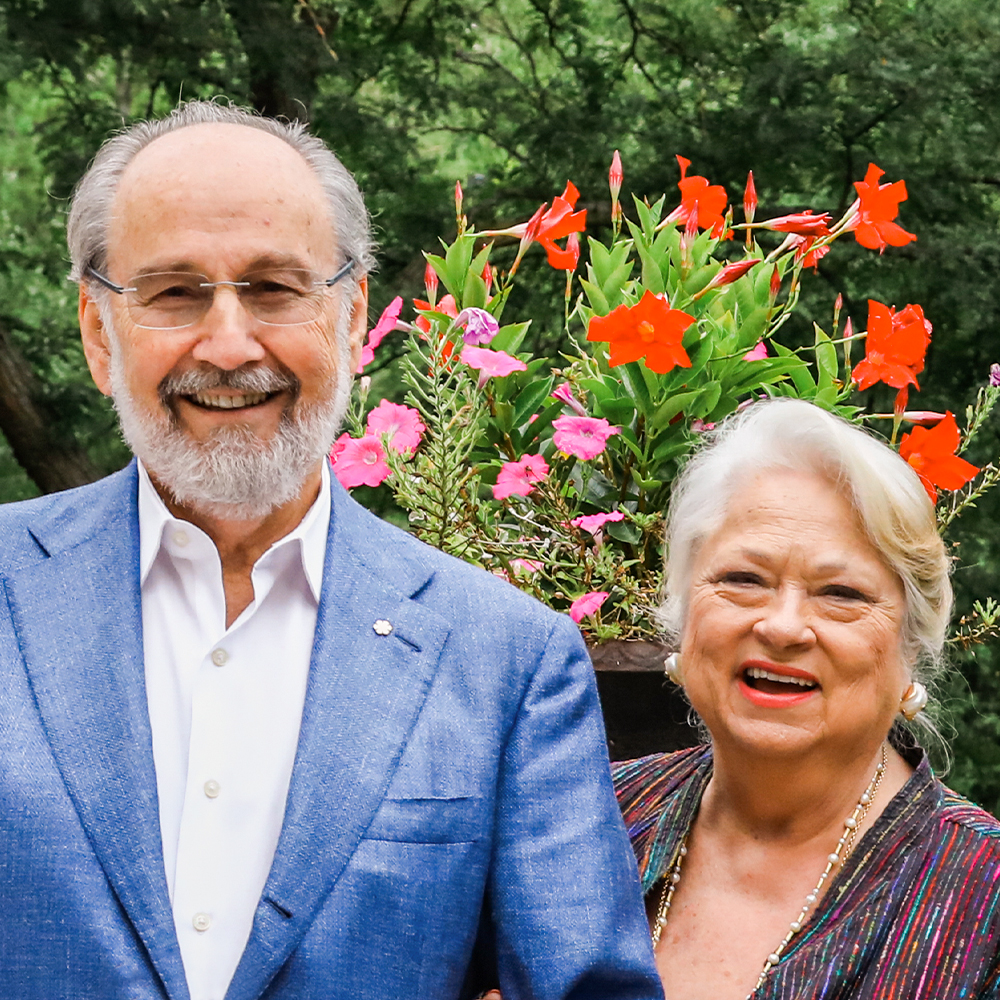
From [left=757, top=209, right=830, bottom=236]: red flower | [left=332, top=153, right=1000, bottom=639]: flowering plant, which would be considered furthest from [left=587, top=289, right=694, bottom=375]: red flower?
[left=757, top=209, right=830, bottom=236]: red flower

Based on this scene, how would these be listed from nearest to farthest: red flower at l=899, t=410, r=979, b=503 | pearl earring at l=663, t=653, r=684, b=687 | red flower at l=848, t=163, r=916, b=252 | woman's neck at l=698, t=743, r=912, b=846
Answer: woman's neck at l=698, t=743, r=912, b=846, pearl earring at l=663, t=653, r=684, b=687, red flower at l=899, t=410, r=979, b=503, red flower at l=848, t=163, r=916, b=252

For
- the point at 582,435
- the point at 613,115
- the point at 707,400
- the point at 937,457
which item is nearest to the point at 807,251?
the point at 707,400

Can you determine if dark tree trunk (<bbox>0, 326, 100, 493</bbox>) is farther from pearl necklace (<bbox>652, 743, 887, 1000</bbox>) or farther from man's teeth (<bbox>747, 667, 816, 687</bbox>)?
man's teeth (<bbox>747, 667, 816, 687</bbox>)

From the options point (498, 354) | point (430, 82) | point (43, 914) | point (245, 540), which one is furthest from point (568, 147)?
point (43, 914)

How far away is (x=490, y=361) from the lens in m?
2.43

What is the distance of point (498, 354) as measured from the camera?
96.3 inches

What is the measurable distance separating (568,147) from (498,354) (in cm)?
368

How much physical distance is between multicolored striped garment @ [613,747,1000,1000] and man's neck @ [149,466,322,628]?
0.88 metres

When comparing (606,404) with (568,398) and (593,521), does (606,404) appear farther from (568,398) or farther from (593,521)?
(593,521)

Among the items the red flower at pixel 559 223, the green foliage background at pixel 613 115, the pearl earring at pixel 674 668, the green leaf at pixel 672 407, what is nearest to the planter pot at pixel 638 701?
the pearl earring at pixel 674 668

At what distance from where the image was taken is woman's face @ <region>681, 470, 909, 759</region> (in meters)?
2.04

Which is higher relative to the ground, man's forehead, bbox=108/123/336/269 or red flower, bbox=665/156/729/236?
red flower, bbox=665/156/729/236

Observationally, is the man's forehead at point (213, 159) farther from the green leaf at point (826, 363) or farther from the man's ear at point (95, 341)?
the green leaf at point (826, 363)

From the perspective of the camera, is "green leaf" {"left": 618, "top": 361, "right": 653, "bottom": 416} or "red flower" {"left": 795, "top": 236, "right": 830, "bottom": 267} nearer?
"green leaf" {"left": 618, "top": 361, "right": 653, "bottom": 416}
